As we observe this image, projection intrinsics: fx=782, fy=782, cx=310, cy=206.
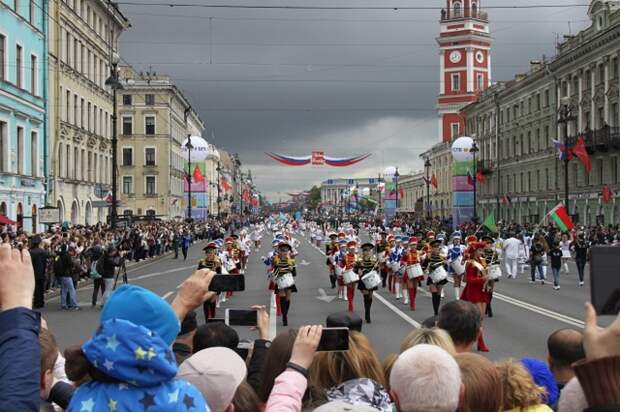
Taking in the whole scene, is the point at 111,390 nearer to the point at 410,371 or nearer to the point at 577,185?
the point at 410,371

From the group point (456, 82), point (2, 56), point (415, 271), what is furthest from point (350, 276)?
point (456, 82)

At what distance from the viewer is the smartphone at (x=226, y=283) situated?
4868mm

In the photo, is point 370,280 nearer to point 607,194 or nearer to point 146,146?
point 607,194

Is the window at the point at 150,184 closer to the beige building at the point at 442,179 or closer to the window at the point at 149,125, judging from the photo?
the window at the point at 149,125

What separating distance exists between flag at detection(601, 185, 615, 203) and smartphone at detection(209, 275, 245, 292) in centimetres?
4477

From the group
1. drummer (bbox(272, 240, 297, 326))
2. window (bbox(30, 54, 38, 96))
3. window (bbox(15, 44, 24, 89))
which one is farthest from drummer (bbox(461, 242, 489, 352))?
window (bbox(30, 54, 38, 96))

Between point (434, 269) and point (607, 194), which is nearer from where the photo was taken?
point (434, 269)

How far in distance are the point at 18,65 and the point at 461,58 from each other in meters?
66.5

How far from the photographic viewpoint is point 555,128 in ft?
202

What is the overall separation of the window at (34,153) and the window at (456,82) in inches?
2520

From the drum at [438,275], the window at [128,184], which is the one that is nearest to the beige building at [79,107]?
the drum at [438,275]

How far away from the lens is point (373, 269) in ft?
60.4

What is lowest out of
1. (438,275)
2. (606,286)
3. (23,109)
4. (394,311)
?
(394,311)

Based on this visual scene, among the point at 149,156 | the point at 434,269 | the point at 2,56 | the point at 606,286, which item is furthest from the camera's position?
the point at 149,156
